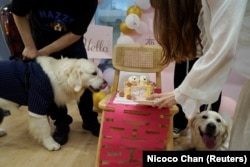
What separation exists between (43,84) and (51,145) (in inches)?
15.5

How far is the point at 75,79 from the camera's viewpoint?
6.02 ft

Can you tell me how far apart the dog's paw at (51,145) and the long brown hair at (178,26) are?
3.88 feet

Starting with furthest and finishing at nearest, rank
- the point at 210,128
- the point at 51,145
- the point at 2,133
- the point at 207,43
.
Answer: the point at 2,133
the point at 51,145
the point at 210,128
the point at 207,43

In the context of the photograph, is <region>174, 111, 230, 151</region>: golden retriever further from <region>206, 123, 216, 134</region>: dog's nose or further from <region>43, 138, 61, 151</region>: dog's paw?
<region>43, 138, 61, 151</region>: dog's paw

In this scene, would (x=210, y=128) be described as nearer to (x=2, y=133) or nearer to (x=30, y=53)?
(x=30, y=53)

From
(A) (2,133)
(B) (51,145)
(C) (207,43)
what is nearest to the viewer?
(C) (207,43)

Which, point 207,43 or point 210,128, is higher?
point 207,43

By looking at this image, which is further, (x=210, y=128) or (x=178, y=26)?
(x=210, y=128)

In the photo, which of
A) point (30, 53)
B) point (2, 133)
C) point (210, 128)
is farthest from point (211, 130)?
point (2, 133)

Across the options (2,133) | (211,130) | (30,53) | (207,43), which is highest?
(207,43)

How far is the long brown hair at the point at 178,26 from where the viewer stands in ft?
2.58

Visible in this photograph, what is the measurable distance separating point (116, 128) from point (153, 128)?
0.18m

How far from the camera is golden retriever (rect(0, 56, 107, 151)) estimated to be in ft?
5.77

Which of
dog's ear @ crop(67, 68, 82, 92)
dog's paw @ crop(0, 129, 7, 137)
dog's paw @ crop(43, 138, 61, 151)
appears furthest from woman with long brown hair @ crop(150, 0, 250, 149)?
dog's paw @ crop(0, 129, 7, 137)
